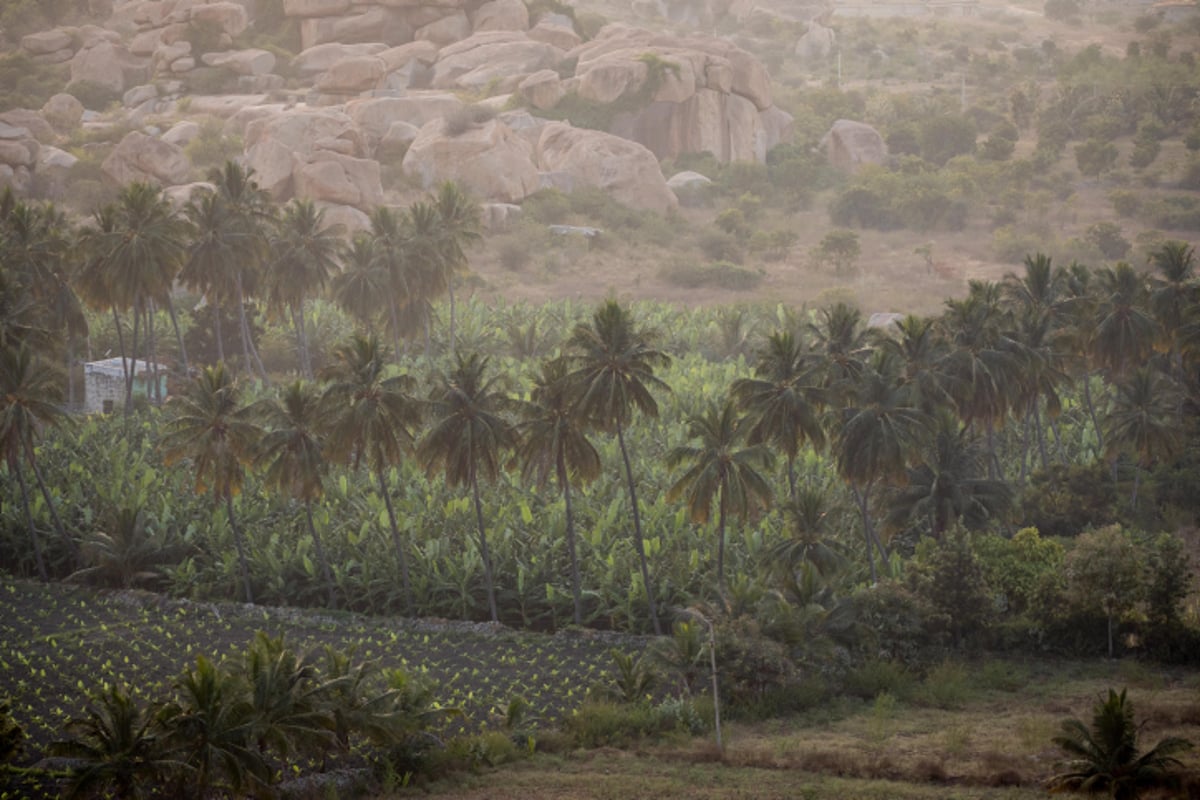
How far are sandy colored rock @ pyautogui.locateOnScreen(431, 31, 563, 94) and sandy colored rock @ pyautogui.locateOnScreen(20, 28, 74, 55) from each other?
4401 cm

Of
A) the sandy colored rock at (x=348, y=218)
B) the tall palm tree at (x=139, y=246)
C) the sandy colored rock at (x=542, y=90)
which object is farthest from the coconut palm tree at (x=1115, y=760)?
the sandy colored rock at (x=542, y=90)

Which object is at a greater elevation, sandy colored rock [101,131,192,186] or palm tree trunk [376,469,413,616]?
sandy colored rock [101,131,192,186]

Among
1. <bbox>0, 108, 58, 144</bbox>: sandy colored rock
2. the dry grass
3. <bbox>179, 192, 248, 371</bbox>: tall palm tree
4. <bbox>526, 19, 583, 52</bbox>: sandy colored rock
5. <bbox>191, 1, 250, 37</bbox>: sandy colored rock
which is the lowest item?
the dry grass

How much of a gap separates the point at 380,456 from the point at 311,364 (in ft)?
137

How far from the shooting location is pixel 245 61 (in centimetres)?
13988

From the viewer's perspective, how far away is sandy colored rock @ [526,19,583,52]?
478ft

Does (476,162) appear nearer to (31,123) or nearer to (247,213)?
(31,123)

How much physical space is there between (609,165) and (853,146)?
3231 centimetres

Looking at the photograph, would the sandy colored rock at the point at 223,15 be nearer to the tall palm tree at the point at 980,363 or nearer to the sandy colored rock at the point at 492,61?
the sandy colored rock at the point at 492,61


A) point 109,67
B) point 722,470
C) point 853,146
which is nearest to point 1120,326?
point 722,470

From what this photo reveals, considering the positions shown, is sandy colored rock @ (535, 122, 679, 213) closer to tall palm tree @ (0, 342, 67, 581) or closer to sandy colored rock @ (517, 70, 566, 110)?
sandy colored rock @ (517, 70, 566, 110)

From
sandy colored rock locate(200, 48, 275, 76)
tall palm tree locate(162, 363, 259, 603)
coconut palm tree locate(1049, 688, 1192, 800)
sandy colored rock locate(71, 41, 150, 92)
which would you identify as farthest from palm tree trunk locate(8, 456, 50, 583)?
sandy colored rock locate(71, 41, 150, 92)

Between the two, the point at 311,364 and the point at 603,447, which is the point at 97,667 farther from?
the point at 311,364

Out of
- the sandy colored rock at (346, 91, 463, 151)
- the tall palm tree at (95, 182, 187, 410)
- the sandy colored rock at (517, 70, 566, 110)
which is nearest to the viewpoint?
the tall palm tree at (95, 182, 187, 410)
